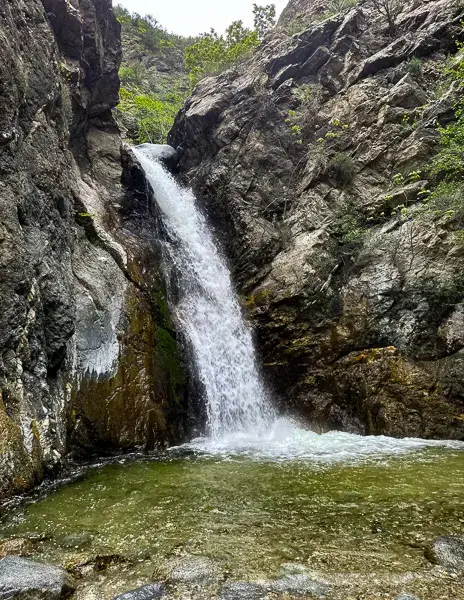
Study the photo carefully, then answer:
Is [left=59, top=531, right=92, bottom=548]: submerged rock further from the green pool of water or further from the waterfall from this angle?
the waterfall

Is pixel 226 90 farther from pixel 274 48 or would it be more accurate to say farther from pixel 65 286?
pixel 65 286

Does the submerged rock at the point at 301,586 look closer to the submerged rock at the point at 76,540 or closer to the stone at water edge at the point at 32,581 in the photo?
the stone at water edge at the point at 32,581

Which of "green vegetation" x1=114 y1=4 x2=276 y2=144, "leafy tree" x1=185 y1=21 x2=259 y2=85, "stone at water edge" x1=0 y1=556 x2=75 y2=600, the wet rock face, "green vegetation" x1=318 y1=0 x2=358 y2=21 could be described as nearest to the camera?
"stone at water edge" x1=0 y1=556 x2=75 y2=600

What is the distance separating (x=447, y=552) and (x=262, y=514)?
2279 mm

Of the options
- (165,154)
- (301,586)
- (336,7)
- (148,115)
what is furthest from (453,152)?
(148,115)

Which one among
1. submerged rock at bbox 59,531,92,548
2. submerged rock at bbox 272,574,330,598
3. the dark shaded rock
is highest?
the dark shaded rock

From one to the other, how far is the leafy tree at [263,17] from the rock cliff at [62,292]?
59.3 ft

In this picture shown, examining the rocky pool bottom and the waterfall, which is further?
the waterfall

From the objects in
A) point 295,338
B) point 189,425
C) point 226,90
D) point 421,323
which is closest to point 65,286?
point 189,425

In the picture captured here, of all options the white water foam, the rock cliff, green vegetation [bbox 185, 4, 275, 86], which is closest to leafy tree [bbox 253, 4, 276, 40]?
green vegetation [bbox 185, 4, 275, 86]

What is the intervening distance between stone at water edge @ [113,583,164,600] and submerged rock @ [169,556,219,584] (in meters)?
0.18

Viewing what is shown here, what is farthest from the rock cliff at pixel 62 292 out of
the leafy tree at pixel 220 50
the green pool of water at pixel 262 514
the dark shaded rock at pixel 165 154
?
the leafy tree at pixel 220 50

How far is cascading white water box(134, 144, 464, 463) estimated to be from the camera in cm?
947

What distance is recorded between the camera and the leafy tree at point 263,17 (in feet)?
94.1
